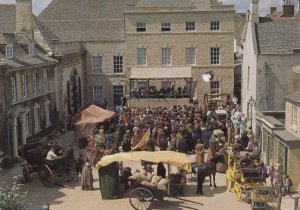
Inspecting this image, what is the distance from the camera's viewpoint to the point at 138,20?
44250 mm

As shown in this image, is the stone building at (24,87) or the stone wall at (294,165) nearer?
the stone wall at (294,165)

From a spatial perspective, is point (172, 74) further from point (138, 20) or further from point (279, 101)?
point (279, 101)

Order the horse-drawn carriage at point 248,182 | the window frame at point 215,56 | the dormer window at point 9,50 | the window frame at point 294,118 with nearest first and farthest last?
the horse-drawn carriage at point 248,182, the window frame at point 294,118, the dormer window at point 9,50, the window frame at point 215,56

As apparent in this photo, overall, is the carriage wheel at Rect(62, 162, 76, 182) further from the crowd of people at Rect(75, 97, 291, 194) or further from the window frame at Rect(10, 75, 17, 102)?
the window frame at Rect(10, 75, 17, 102)

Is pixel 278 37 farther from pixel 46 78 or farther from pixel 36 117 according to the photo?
pixel 36 117

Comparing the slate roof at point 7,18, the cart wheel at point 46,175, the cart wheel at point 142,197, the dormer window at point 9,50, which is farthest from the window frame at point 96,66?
the cart wheel at point 142,197

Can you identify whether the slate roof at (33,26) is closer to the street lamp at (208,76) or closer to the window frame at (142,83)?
the window frame at (142,83)

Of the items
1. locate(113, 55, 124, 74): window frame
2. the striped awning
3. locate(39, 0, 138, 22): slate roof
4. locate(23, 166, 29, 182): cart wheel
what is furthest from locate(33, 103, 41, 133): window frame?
locate(39, 0, 138, 22): slate roof

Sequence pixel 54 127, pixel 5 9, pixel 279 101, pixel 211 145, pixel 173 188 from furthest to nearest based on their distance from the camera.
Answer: pixel 5 9 < pixel 54 127 < pixel 279 101 < pixel 211 145 < pixel 173 188

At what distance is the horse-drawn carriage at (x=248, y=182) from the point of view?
58.8 ft

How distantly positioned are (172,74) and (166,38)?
168 inches

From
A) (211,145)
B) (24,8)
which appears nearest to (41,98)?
(24,8)

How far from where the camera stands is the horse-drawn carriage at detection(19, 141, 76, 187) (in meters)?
21.4

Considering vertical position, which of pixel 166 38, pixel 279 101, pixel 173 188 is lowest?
pixel 173 188
